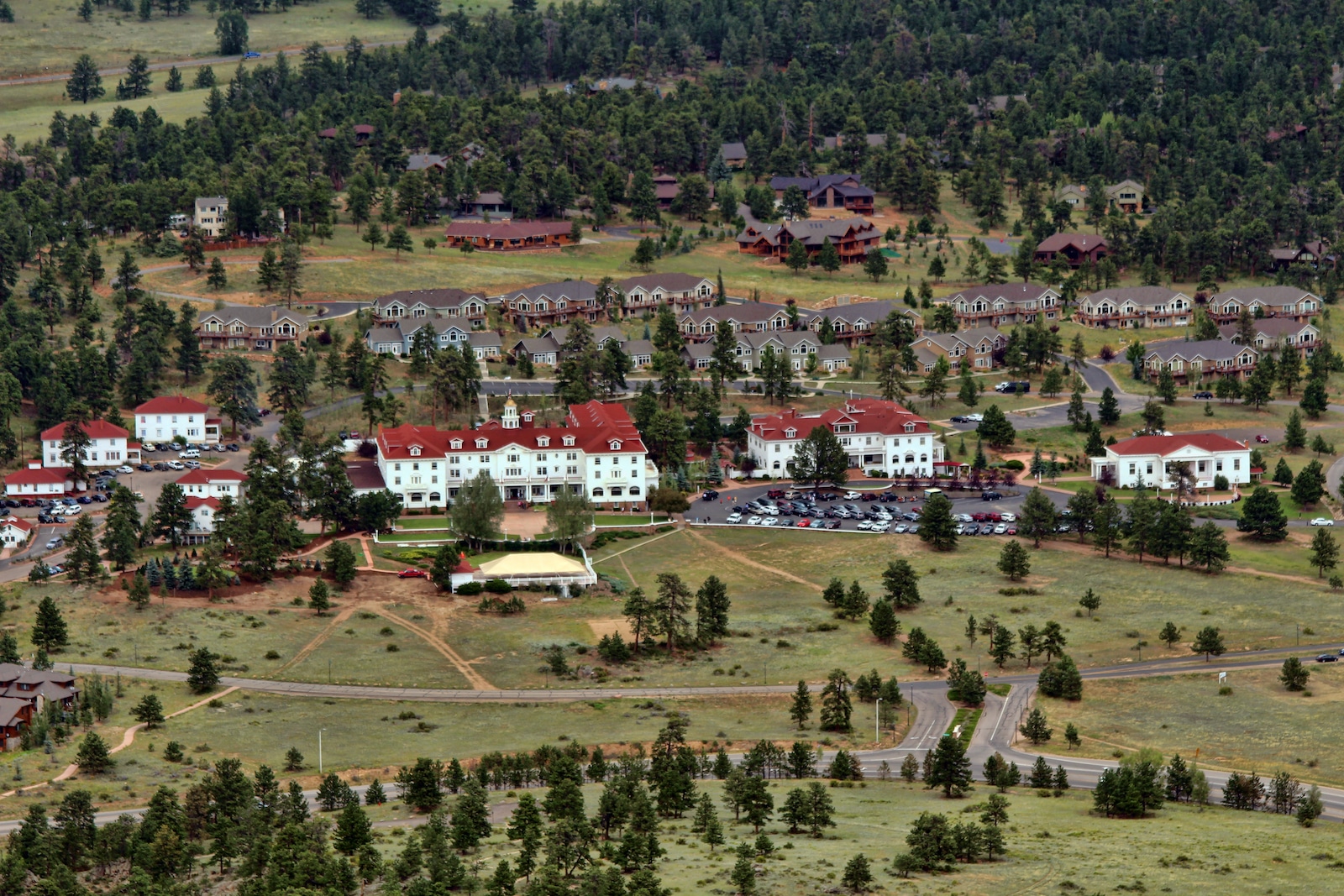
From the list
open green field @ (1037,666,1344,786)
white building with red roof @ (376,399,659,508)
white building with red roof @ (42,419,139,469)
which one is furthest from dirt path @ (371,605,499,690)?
white building with red roof @ (42,419,139,469)

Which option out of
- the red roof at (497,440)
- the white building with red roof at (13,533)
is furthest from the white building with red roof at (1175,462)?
the white building with red roof at (13,533)

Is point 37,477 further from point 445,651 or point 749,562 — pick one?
point 749,562

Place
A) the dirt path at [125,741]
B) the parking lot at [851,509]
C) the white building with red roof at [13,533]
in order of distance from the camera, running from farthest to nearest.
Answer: the parking lot at [851,509] → the white building with red roof at [13,533] → the dirt path at [125,741]

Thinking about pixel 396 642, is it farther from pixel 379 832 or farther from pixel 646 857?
pixel 646 857

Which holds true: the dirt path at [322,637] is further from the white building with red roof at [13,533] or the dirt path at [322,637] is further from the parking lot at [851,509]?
the parking lot at [851,509]

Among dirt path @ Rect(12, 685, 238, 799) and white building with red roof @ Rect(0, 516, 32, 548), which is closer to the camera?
dirt path @ Rect(12, 685, 238, 799)

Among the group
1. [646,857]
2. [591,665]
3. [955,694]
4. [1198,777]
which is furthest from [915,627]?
[646,857]

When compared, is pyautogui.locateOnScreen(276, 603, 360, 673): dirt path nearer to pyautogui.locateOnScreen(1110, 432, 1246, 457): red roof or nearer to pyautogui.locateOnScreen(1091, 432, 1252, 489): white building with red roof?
pyautogui.locateOnScreen(1091, 432, 1252, 489): white building with red roof
